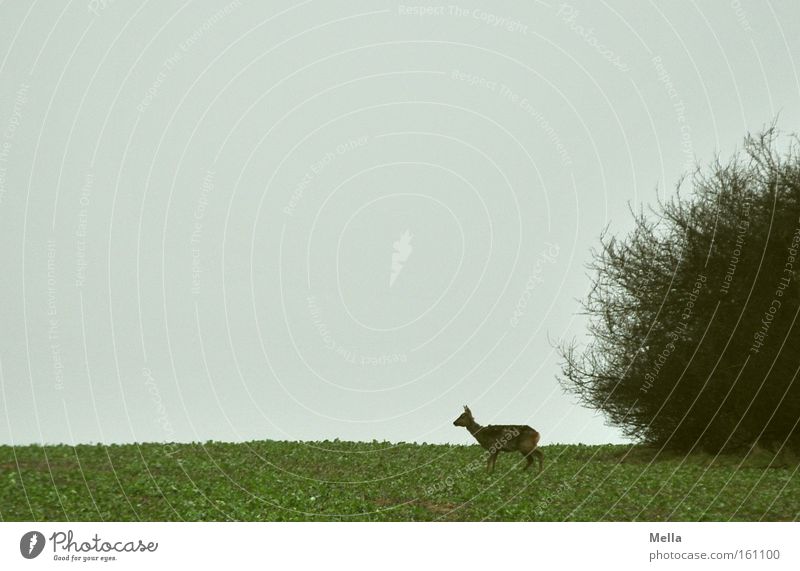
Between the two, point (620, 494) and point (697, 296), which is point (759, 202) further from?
point (620, 494)

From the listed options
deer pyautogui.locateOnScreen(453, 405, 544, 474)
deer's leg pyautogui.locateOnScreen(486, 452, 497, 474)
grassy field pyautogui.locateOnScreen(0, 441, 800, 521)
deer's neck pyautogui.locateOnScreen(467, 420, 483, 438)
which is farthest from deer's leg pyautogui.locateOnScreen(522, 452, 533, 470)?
deer's neck pyautogui.locateOnScreen(467, 420, 483, 438)

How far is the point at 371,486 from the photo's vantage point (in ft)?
90.7

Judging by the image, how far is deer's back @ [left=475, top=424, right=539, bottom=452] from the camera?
93.6 ft

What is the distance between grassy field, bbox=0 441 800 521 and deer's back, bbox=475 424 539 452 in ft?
2.96

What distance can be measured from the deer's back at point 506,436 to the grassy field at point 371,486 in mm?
904

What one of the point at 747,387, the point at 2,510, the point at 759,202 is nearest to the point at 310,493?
the point at 2,510

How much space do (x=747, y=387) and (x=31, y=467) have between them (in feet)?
83.7

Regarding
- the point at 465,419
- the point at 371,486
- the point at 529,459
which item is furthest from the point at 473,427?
the point at 371,486

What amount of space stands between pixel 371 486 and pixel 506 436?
420 centimetres

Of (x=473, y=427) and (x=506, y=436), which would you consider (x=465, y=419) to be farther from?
(x=506, y=436)

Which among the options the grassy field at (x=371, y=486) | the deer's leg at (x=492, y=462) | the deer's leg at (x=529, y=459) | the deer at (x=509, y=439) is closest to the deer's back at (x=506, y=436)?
the deer at (x=509, y=439)

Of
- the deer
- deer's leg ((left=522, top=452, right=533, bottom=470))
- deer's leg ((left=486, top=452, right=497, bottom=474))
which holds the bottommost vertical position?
deer's leg ((left=522, top=452, right=533, bottom=470))

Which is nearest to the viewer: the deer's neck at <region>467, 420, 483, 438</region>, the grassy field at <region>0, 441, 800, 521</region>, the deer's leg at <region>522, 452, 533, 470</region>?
the grassy field at <region>0, 441, 800, 521</region>

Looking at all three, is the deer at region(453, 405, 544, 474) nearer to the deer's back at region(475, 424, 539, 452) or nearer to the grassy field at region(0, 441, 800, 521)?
the deer's back at region(475, 424, 539, 452)
